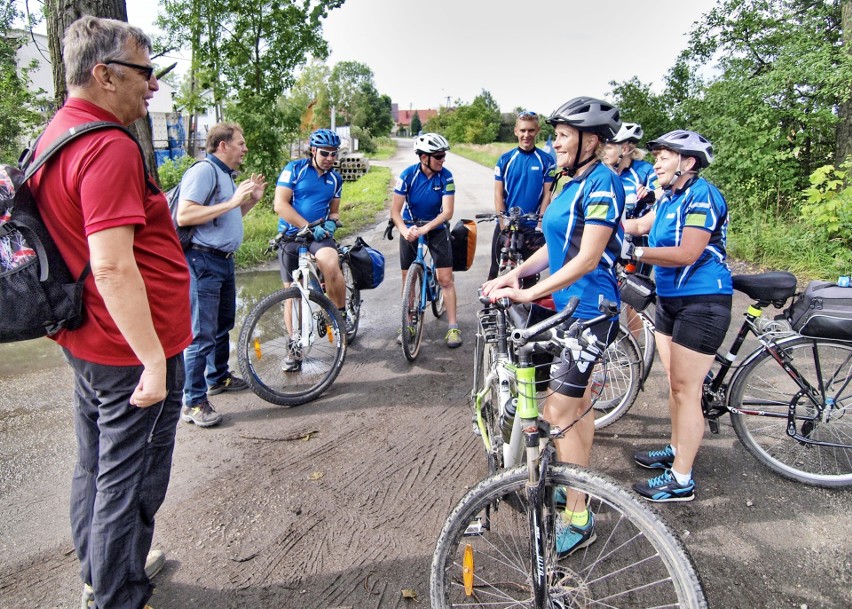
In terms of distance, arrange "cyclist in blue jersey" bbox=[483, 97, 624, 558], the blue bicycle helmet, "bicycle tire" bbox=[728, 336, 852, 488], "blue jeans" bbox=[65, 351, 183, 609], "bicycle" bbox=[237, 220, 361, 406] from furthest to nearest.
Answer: the blue bicycle helmet, "bicycle" bbox=[237, 220, 361, 406], "bicycle tire" bbox=[728, 336, 852, 488], "cyclist in blue jersey" bbox=[483, 97, 624, 558], "blue jeans" bbox=[65, 351, 183, 609]

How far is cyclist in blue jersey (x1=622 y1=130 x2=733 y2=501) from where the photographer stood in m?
2.97

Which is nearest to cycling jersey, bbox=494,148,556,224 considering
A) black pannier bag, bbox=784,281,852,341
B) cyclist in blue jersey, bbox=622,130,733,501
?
cyclist in blue jersey, bbox=622,130,733,501

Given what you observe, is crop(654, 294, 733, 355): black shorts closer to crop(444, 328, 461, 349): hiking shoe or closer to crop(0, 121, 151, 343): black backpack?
crop(444, 328, 461, 349): hiking shoe

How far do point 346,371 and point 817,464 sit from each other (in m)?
3.67

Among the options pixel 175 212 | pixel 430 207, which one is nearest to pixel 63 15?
pixel 175 212

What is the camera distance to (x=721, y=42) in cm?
1246

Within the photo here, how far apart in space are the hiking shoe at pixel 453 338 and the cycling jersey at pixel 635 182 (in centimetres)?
202

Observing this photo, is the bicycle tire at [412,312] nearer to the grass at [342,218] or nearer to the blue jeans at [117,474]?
the grass at [342,218]

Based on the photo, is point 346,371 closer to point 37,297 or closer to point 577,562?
point 577,562

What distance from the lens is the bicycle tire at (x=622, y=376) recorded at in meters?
3.97

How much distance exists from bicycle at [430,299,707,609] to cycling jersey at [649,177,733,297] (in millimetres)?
1121

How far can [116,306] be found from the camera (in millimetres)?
1862

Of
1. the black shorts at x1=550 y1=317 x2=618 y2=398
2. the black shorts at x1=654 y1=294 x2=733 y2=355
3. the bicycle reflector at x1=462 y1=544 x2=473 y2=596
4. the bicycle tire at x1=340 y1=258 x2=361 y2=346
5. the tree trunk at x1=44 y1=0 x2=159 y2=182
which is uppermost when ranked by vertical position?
the tree trunk at x1=44 y1=0 x2=159 y2=182

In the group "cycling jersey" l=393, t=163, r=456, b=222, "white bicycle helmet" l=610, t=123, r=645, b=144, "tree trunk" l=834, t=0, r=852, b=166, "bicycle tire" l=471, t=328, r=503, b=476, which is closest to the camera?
"bicycle tire" l=471, t=328, r=503, b=476
